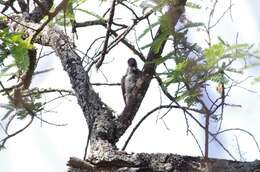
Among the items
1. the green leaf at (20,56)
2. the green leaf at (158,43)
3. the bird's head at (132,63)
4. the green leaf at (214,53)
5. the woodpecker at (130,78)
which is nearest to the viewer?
the green leaf at (214,53)

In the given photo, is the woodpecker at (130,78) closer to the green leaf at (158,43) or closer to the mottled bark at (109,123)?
the mottled bark at (109,123)

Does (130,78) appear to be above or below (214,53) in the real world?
above

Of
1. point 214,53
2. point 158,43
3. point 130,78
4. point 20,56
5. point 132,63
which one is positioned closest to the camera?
point 214,53

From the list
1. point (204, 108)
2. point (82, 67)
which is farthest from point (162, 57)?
point (204, 108)

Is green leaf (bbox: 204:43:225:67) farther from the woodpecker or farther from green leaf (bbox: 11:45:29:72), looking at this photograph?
green leaf (bbox: 11:45:29:72)

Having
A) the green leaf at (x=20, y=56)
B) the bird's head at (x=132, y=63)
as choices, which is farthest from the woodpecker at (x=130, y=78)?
the green leaf at (x=20, y=56)

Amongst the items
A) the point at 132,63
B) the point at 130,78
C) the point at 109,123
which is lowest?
the point at 109,123

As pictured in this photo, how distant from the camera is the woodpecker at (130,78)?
3038 mm

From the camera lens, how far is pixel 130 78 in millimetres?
3176

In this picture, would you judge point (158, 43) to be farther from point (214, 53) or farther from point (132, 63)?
point (132, 63)

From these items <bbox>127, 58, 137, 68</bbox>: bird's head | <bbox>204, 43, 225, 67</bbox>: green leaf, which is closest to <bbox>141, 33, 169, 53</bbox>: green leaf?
<bbox>204, 43, 225, 67</bbox>: green leaf

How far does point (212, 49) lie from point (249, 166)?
45 centimetres

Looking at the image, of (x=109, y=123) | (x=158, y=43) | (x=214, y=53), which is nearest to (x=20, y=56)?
(x=109, y=123)

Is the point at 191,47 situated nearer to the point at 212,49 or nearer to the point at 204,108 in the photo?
the point at 212,49
